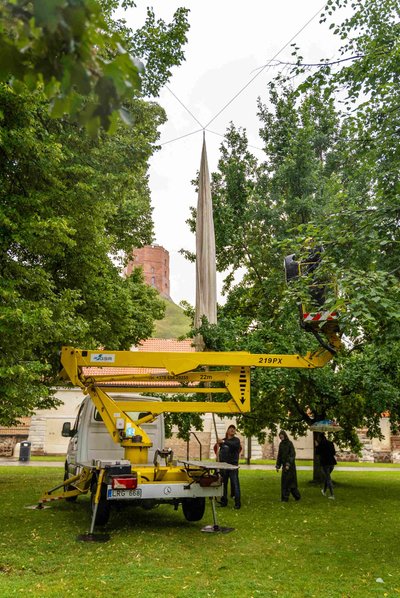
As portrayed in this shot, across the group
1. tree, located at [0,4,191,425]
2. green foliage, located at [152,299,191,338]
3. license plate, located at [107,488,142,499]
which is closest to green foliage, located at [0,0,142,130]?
tree, located at [0,4,191,425]

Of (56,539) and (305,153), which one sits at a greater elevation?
(305,153)

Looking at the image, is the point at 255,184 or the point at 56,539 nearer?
the point at 56,539

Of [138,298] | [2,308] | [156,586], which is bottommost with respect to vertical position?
[156,586]

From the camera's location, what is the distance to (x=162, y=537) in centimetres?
841

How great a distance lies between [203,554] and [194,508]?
2439 millimetres

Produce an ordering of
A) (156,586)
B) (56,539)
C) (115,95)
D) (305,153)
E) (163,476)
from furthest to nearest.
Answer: (305,153) → (163,476) → (56,539) → (156,586) → (115,95)

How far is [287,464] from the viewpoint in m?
13.2

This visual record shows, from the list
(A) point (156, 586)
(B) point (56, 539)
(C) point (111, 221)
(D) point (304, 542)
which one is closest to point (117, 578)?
(A) point (156, 586)

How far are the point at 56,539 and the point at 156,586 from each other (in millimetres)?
2878

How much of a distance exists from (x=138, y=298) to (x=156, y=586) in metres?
13.8

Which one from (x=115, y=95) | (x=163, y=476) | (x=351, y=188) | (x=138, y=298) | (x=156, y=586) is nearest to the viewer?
(x=115, y=95)

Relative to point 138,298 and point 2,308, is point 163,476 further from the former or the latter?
point 138,298

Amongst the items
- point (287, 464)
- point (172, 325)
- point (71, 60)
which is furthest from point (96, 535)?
point (172, 325)

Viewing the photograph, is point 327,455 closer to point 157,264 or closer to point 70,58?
point 70,58
